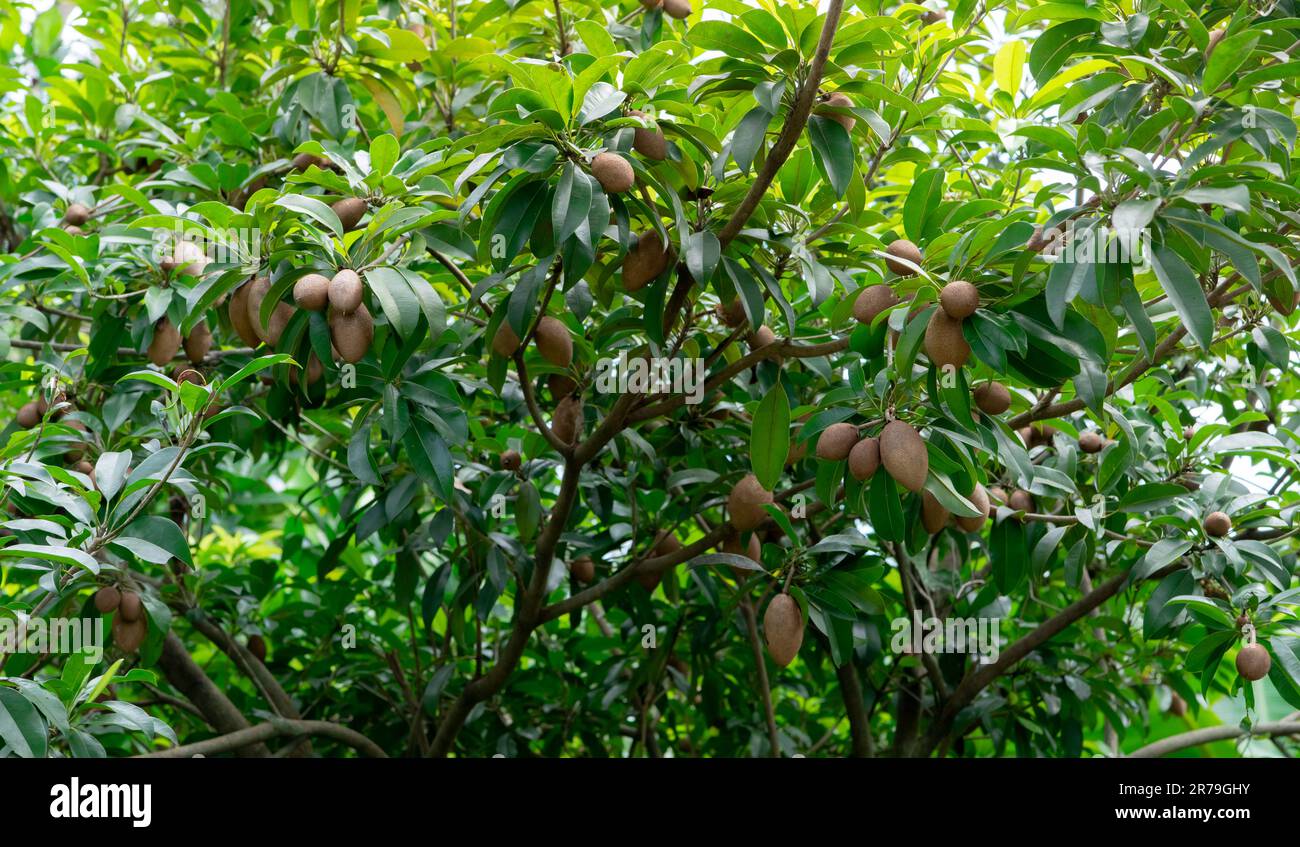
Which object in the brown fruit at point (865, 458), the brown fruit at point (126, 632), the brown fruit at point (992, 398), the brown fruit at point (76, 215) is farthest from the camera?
the brown fruit at point (76, 215)

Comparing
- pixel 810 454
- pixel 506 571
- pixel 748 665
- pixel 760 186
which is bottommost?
pixel 748 665

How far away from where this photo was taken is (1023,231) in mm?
1543

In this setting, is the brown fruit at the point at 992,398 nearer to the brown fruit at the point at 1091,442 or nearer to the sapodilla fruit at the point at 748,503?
the sapodilla fruit at the point at 748,503

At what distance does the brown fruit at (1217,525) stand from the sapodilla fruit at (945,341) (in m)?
0.85

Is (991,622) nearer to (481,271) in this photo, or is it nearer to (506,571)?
(506,571)

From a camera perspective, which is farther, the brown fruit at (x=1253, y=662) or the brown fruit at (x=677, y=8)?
the brown fruit at (x=677, y=8)

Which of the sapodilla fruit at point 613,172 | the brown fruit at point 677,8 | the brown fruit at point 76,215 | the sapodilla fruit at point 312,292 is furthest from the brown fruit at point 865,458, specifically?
the brown fruit at point 76,215

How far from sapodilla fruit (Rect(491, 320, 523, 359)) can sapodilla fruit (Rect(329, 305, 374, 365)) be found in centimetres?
29

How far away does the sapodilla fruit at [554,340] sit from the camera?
1.93 m

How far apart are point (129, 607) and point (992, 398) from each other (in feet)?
4.95

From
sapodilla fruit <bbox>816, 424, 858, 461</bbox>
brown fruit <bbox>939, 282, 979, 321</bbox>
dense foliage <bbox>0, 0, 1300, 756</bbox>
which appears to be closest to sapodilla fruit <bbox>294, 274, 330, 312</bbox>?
dense foliage <bbox>0, 0, 1300, 756</bbox>

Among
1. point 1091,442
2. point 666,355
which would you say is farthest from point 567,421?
point 1091,442

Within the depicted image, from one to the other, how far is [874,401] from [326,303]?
85 cm

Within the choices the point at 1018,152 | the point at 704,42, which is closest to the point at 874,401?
the point at 704,42
